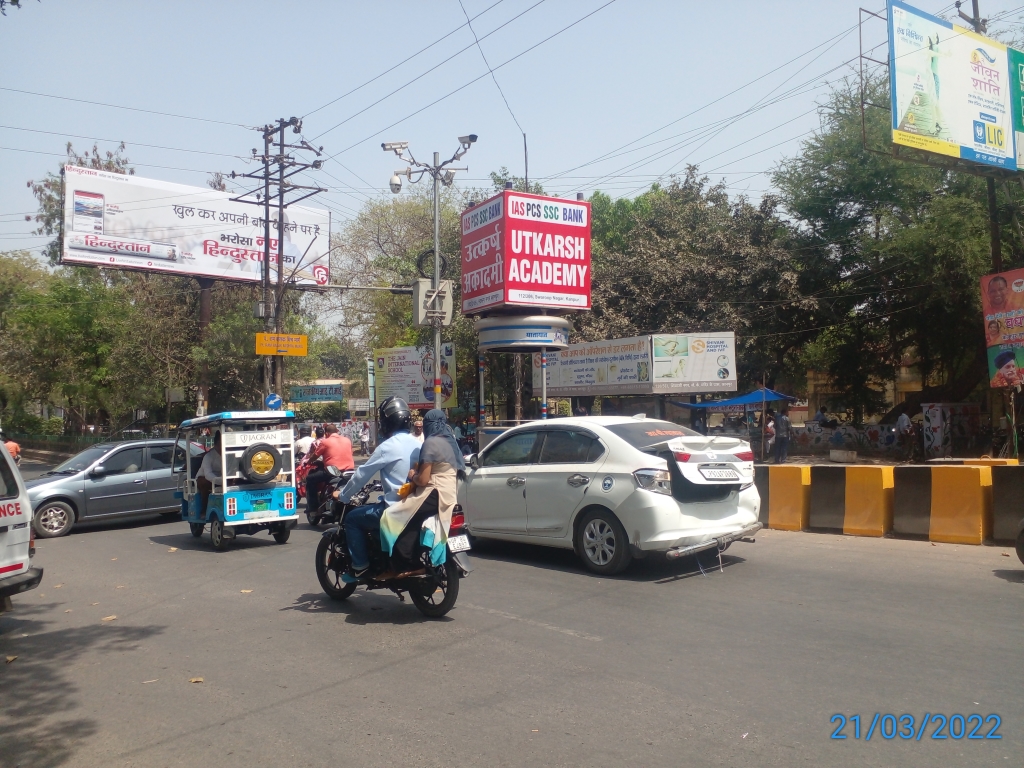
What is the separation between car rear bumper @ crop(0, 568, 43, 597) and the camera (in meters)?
6.54

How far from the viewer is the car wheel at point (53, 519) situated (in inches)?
540

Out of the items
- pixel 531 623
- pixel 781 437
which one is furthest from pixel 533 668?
pixel 781 437

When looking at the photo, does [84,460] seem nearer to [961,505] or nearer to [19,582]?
[19,582]

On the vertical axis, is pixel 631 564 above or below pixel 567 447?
below

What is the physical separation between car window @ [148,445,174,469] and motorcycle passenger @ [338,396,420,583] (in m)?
9.22

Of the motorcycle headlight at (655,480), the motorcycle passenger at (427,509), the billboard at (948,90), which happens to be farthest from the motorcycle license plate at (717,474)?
the billboard at (948,90)

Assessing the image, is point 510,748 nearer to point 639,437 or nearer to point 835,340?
point 639,437

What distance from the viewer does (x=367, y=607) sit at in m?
7.57

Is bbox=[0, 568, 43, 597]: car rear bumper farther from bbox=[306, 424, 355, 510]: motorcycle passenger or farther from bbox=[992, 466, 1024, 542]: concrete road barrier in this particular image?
bbox=[992, 466, 1024, 542]: concrete road barrier

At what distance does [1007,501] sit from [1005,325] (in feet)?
38.5

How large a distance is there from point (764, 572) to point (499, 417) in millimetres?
28151

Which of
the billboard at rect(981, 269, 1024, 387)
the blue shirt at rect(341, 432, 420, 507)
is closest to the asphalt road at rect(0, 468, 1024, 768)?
the blue shirt at rect(341, 432, 420, 507)

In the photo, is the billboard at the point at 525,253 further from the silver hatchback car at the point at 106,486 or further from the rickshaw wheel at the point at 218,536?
the rickshaw wheel at the point at 218,536

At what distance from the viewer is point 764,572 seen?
28.4ft
